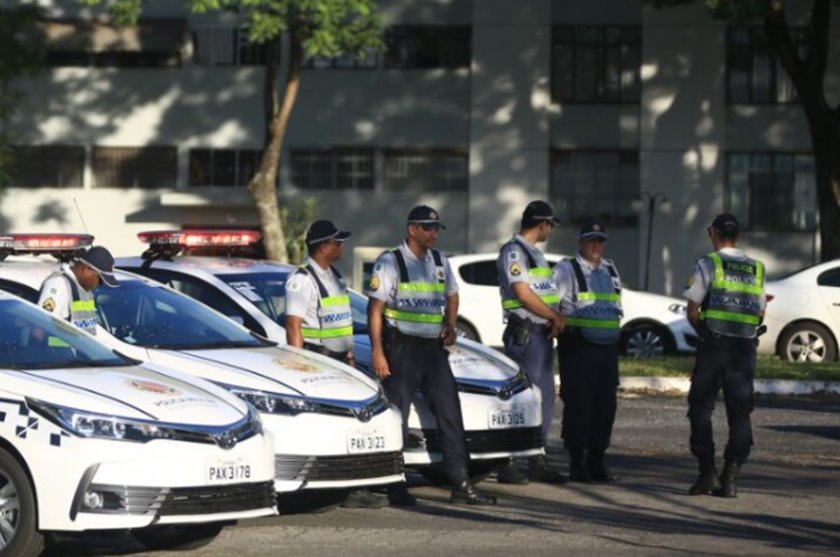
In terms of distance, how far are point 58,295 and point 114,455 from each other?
2.43 m

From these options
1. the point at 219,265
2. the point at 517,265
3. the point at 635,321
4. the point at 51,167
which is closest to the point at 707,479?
the point at 517,265

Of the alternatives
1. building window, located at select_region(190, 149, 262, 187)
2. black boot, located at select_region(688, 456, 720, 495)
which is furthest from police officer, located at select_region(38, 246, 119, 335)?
building window, located at select_region(190, 149, 262, 187)

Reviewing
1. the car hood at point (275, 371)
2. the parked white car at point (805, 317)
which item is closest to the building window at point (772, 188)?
the parked white car at point (805, 317)

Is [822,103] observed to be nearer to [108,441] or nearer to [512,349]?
[512,349]

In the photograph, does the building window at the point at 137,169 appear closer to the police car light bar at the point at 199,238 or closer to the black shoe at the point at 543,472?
the police car light bar at the point at 199,238

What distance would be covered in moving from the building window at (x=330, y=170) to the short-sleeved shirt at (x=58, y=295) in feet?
104

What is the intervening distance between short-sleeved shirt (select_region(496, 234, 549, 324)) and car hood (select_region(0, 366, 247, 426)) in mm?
3601

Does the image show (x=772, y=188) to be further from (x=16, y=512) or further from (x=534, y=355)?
(x=16, y=512)

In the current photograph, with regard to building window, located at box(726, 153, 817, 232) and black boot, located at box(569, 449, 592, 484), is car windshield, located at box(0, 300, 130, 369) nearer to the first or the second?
black boot, located at box(569, 449, 592, 484)

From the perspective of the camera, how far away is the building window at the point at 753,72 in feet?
137

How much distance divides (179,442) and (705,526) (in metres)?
3.31

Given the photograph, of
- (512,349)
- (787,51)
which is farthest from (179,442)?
(787,51)

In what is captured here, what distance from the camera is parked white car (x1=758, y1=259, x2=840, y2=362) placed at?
25.8 meters

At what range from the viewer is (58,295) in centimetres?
1128
